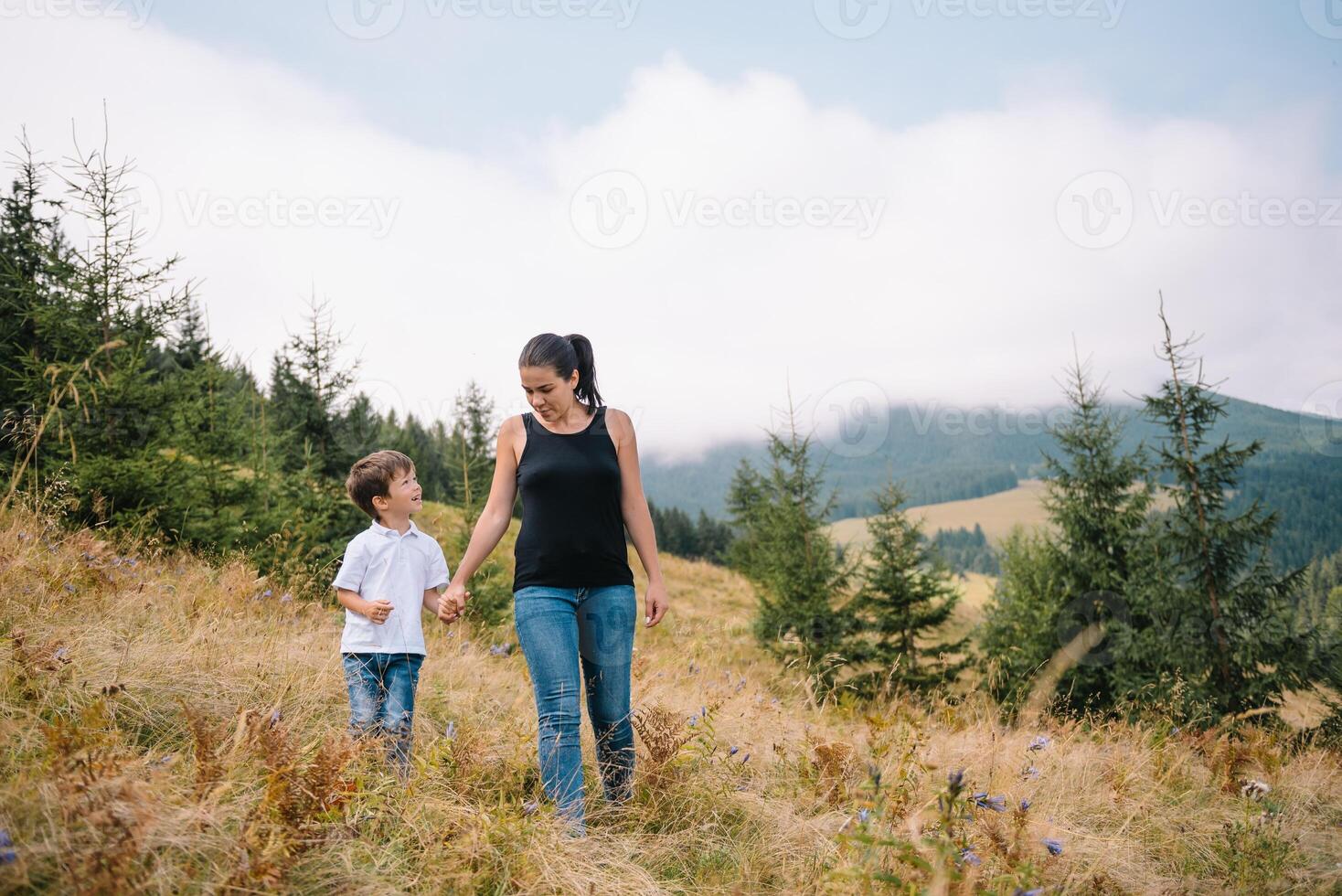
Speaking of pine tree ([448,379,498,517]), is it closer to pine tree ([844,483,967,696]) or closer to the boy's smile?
the boy's smile

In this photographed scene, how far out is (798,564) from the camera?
1681 centimetres

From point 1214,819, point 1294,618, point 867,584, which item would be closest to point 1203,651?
point 1294,618

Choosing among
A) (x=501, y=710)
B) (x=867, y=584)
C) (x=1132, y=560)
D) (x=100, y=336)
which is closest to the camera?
(x=501, y=710)

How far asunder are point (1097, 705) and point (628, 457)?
15738 millimetres

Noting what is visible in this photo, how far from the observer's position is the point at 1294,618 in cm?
1200

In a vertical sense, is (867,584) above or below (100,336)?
below

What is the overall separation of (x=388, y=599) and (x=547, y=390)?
133 centimetres

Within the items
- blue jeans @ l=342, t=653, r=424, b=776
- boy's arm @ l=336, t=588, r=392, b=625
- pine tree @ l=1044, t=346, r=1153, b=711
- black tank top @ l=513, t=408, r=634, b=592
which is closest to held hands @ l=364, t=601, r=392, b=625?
boy's arm @ l=336, t=588, r=392, b=625

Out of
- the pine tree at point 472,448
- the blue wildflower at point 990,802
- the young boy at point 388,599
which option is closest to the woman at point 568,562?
the young boy at point 388,599

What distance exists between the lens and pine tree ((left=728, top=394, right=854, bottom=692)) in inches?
627

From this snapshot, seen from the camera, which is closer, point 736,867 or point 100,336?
point 736,867

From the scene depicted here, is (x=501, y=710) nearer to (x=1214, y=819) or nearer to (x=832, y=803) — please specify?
(x=832, y=803)

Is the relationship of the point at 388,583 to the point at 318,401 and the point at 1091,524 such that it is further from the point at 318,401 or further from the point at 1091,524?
the point at 1091,524

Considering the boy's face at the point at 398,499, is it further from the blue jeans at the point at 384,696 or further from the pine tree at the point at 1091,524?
the pine tree at the point at 1091,524
